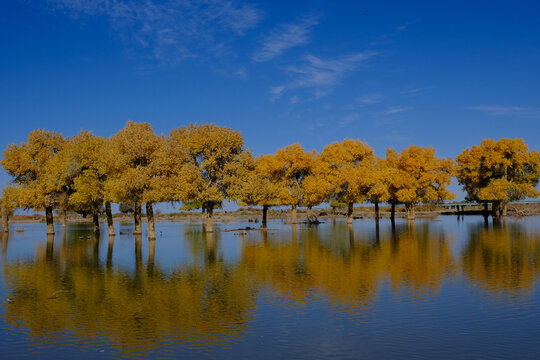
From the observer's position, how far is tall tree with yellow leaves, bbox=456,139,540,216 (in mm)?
90688

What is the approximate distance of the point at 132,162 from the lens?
182 feet

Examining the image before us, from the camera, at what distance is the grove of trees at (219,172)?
5569 centimetres

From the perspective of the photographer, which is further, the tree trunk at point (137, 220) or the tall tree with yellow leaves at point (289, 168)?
the tall tree with yellow leaves at point (289, 168)

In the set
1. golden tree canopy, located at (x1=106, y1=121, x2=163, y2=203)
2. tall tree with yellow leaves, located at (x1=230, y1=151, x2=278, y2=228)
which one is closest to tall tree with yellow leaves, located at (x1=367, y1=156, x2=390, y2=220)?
tall tree with yellow leaves, located at (x1=230, y1=151, x2=278, y2=228)

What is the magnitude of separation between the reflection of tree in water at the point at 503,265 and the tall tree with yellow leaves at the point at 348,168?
40.1m

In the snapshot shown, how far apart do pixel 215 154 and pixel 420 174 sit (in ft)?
163

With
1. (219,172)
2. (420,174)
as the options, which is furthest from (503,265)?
(420,174)

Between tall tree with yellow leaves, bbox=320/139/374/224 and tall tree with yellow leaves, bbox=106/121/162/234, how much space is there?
125 feet

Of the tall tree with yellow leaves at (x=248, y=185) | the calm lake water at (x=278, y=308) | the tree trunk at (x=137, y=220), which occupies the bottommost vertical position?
the calm lake water at (x=278, y=308)

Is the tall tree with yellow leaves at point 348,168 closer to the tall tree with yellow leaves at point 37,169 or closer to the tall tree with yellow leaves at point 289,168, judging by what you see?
the tall tree with yellow leaves at point 289,168

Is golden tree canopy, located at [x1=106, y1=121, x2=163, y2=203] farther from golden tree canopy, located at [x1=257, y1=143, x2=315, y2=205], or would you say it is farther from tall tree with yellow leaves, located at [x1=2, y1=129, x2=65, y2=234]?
golden tree canopy, located at [x1=257, y1=143, x2=315, y2=205]

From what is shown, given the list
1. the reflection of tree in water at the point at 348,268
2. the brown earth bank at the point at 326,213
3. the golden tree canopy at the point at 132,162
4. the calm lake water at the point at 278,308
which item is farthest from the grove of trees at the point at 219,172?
the brown earth bank at the point at 326,213

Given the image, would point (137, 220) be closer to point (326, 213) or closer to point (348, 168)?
point (348, 168)

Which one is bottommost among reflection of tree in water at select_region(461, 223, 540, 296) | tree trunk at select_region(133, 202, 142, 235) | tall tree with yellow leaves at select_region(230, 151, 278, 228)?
reflection of tree in water at select_region(461, 223, 540, 296)
